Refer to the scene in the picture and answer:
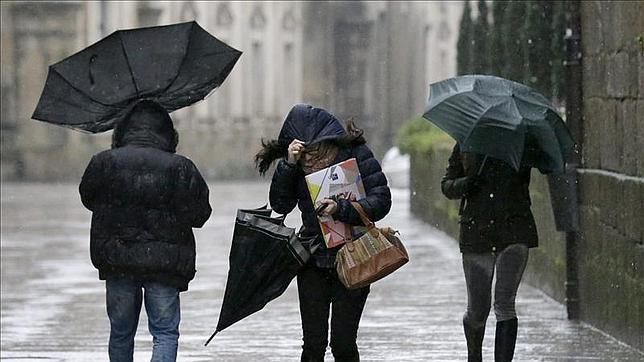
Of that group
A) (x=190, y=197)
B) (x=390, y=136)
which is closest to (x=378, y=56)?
(x=390, y=136)

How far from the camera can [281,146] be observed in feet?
29.5

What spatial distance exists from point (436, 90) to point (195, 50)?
1.51m

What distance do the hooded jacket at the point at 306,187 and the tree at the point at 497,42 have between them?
14.1m

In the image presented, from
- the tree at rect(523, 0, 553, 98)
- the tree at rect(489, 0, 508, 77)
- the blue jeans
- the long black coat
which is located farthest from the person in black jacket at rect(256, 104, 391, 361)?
the tree at rect(489, 0, 508, 77)

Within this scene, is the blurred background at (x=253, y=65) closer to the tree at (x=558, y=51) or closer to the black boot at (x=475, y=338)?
the tree at (x=558, y=51)

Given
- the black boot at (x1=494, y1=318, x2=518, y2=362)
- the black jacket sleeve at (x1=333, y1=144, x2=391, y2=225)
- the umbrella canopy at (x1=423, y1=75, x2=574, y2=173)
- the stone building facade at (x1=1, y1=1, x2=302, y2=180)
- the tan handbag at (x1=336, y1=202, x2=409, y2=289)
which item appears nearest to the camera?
the tan handbag at (x1=336, y1=202, x2=409, y2=289)

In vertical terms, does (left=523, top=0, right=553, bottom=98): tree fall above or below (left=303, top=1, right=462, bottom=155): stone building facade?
above

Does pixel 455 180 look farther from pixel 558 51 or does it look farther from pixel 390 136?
pixel 390 136

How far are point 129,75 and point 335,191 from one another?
1.18 meters

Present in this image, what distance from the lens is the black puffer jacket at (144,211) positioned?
346 inches

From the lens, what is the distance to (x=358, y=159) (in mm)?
8984

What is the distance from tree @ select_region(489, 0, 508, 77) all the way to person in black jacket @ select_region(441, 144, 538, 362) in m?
13.1

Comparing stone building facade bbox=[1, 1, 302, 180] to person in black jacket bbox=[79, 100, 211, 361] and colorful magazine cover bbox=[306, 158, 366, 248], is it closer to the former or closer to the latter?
person in black jacket bbox=[79, 100, 211, 361]

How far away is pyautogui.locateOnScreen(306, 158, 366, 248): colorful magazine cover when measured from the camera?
29.1ft
